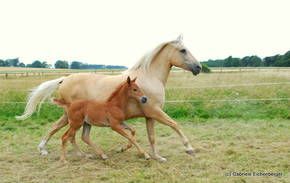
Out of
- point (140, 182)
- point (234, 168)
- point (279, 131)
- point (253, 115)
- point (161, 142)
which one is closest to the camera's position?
point (140, 182)

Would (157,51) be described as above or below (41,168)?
above

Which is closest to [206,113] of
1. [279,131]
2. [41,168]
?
[279,131]

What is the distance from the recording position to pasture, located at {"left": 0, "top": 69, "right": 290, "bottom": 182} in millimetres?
4340

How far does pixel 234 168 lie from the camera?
176 inches

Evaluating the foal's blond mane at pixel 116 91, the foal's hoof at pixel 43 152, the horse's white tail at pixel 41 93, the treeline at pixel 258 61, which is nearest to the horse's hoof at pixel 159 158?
the foal's blond mane at pixel 116 91

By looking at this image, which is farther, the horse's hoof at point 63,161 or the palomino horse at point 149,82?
the palomino horse at point 149,82

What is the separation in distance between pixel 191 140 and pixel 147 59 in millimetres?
1855

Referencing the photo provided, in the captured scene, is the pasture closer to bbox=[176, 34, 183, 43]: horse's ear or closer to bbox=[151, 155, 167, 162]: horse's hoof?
bbox=[151, 155, 167, 162]: horse's hoof

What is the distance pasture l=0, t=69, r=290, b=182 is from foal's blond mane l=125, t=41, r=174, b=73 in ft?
4.20

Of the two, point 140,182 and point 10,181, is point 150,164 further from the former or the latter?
point 10,181

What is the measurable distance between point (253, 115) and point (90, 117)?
4907mm

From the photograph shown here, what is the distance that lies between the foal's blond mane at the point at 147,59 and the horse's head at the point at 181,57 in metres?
0.13

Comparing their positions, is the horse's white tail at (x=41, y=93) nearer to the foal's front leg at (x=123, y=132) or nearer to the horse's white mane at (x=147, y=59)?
the horse's white mane at (x=147, y=59)

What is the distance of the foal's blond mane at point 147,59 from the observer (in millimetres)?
5305
